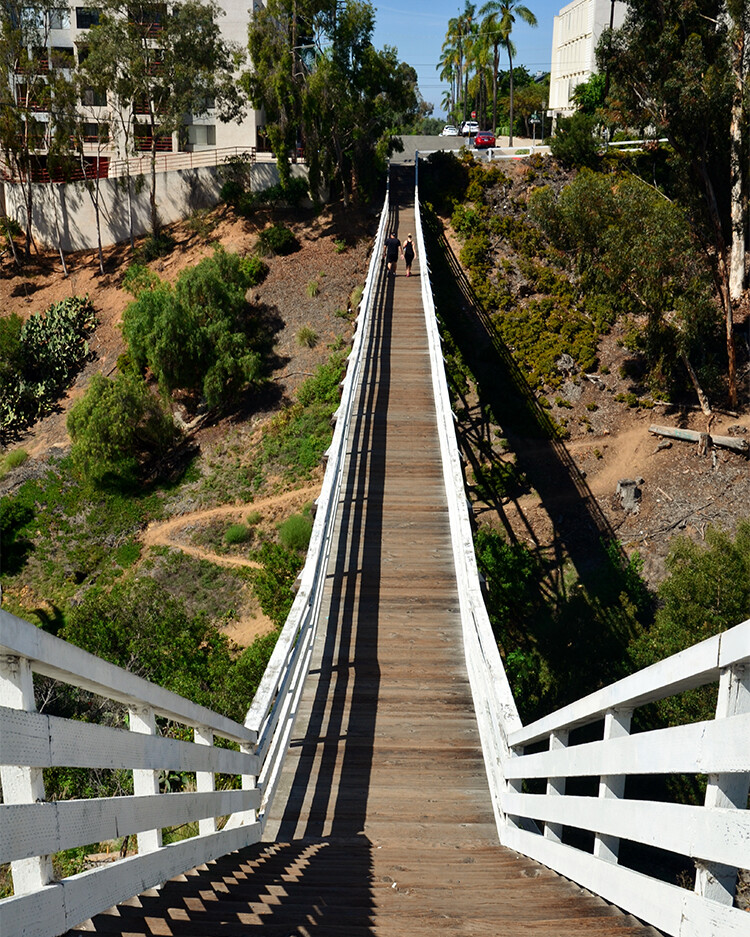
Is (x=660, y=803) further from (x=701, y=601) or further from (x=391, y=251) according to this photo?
(x=391, y=251)

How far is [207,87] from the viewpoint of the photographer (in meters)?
34.8

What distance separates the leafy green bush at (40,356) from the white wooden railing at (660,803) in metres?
28.8

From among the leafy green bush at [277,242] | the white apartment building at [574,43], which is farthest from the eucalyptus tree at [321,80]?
the white apartment building at [574,43]

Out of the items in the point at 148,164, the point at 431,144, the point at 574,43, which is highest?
the point at 574,43

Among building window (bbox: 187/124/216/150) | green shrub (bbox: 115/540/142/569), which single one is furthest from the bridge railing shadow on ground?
building window (bbox: 187/124/216/150)

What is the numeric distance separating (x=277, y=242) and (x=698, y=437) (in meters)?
18.4

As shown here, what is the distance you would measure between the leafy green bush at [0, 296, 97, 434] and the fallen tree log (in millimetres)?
21163

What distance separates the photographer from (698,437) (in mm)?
24375

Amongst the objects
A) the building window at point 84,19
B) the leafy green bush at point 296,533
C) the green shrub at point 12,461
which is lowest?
the leafy green bush at point 296,533

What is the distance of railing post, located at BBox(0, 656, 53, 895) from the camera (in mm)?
2062

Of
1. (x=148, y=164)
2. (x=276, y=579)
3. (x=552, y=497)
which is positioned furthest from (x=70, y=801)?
(x=148, y=164)

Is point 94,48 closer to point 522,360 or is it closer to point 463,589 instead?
point 522,360

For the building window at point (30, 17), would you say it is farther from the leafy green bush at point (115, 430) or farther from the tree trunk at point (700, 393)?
the tree trunk at point (700, 393)

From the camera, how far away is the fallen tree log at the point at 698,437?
77.9 feet
